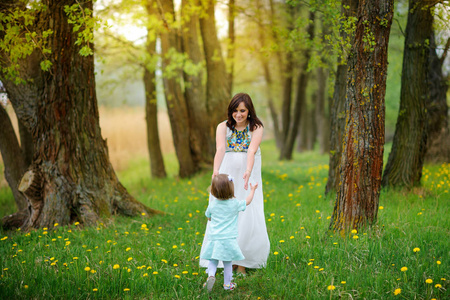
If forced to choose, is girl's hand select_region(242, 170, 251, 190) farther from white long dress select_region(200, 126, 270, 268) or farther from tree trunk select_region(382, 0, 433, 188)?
tree trunk select_region(382, 0, 433, 188)

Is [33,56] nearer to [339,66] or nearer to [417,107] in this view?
[339,66]

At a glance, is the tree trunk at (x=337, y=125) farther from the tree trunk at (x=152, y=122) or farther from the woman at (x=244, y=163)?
the tree trunk at (x=152, y=122)

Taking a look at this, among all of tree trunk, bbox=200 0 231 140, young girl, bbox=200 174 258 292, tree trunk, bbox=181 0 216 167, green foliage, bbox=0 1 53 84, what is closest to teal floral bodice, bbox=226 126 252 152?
young girl, bbox=200 174 258 292

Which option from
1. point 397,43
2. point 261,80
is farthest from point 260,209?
point 261,80

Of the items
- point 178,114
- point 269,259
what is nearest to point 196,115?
point 178,114

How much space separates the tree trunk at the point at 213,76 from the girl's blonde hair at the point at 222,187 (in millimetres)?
7790

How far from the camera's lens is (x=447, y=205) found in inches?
255

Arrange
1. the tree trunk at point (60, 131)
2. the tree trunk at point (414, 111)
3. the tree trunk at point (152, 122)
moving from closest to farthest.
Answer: the tree trunk at point (60, 131) < the tree trunk at point (414, 111) < the tree trunk at point (152, 122)

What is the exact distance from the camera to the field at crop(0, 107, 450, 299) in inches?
151

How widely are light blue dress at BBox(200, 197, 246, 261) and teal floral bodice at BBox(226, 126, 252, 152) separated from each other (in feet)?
2.53

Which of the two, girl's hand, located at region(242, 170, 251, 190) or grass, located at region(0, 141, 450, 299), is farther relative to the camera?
girl's hand, located at region(242, 170, 251, 190)

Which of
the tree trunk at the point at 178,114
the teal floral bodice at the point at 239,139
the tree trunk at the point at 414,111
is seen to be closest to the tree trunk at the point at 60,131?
the teal floral bodice at the point at 239,139

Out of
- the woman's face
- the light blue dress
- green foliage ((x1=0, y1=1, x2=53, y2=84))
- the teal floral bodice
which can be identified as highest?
green foliage ((x1=0, y1=1, x2=53, y2=84))

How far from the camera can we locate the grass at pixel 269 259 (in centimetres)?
385
